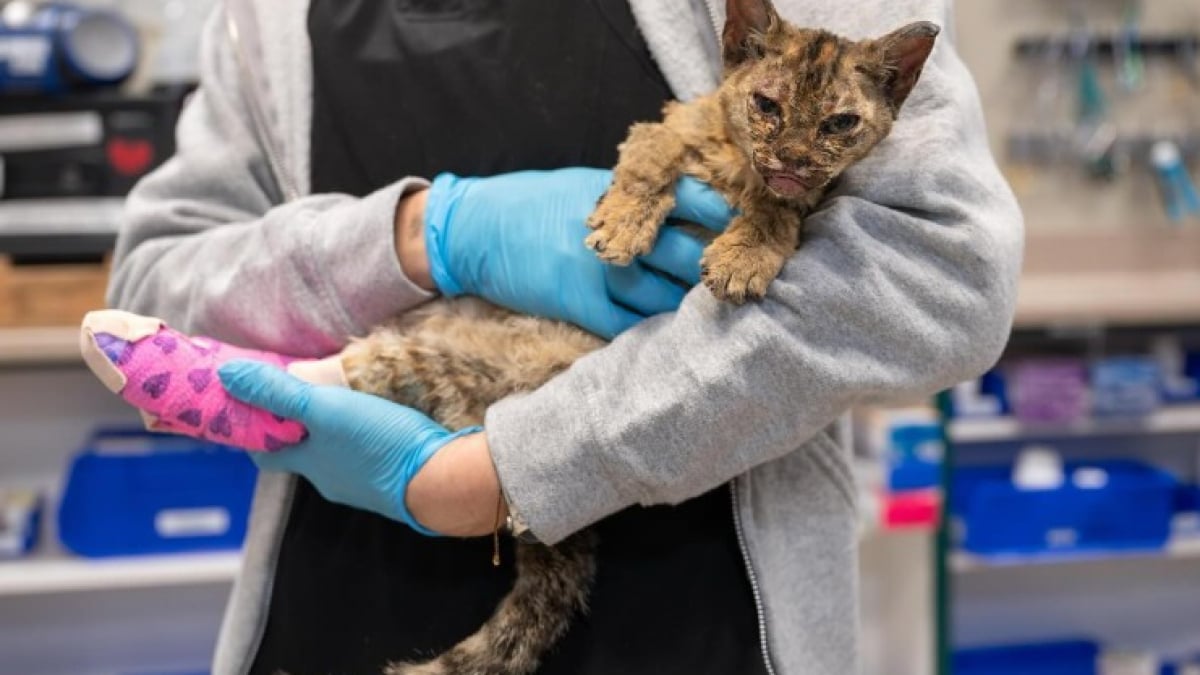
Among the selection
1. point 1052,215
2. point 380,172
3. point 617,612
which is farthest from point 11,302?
point 1052,215

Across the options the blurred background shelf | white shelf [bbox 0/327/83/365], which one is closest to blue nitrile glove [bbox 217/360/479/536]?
white shelf [bbox 0/327/83/365]

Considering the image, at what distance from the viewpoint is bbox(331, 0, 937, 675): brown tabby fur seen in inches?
33.6

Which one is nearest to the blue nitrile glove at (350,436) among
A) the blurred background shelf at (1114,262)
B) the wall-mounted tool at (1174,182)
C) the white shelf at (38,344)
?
the white shelf at (38,344)

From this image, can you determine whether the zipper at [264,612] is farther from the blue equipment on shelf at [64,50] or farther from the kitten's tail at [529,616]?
the blue equipment on shelf at [64,50]

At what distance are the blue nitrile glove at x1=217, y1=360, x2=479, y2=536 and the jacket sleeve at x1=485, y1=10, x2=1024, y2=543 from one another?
12 cm

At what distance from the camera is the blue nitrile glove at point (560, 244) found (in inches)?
38.3

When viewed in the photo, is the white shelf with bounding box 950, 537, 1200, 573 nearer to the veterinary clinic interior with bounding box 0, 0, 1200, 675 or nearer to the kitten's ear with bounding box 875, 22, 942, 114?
the veterinary clinic interior with bounding box 0, 0, 1200, 675

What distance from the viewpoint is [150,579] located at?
216 centimetres

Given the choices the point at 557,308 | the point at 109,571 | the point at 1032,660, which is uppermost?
the point at 557,308

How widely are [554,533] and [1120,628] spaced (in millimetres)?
2614

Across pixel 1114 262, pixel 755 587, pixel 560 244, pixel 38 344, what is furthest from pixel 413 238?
pixel 1114 262

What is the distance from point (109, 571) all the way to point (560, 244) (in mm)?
1593

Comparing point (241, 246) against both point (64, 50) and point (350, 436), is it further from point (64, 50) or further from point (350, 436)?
point (64, 50)

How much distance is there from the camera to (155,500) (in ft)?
7.10
